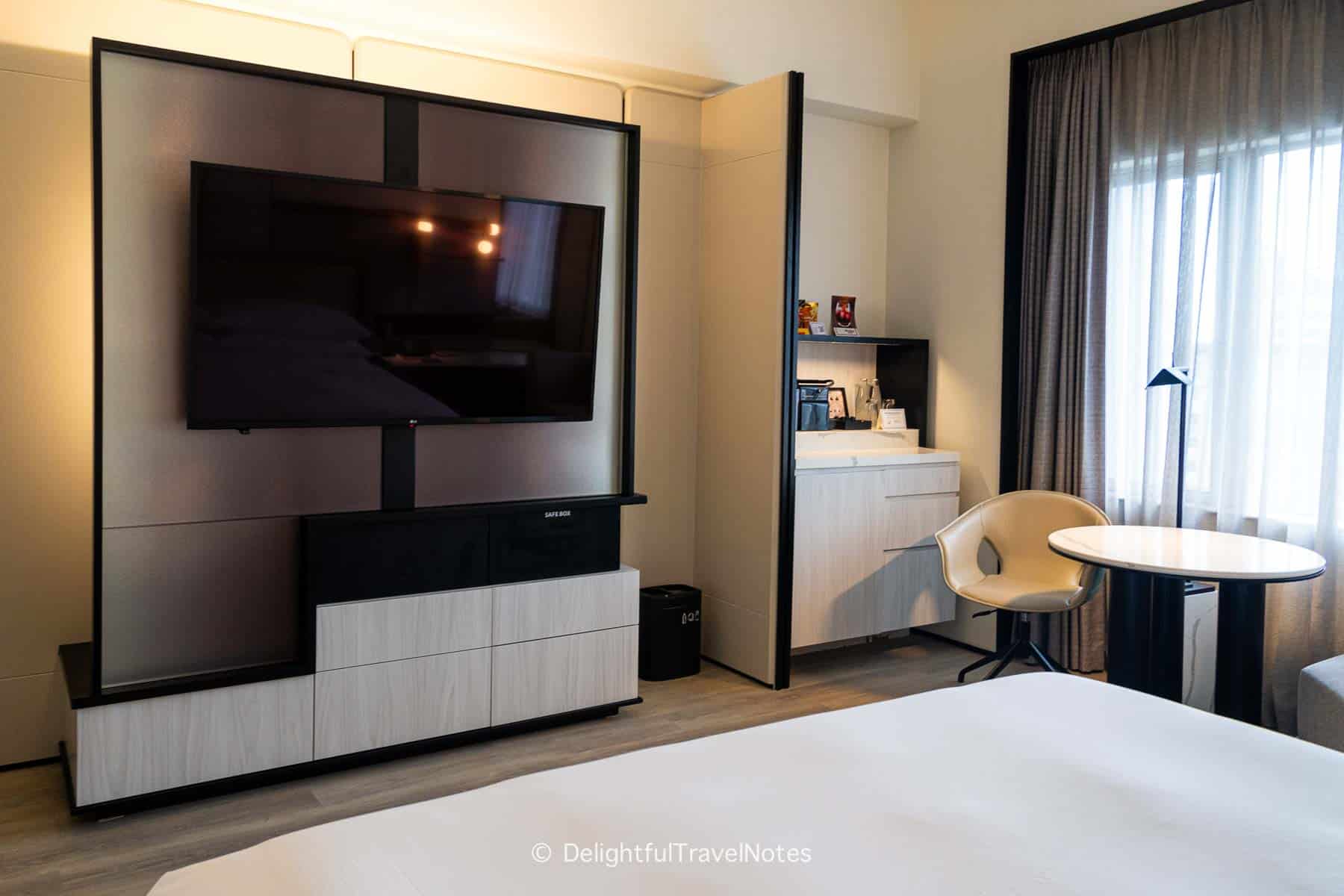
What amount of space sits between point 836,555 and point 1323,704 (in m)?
1.89

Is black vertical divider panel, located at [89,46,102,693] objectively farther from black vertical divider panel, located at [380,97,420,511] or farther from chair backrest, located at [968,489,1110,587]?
chair backrest, located at [968,489,1110,587]

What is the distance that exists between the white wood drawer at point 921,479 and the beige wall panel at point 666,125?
1.54 metres

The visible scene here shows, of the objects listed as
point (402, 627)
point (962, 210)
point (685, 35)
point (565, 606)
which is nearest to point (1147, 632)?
point (565, 606)

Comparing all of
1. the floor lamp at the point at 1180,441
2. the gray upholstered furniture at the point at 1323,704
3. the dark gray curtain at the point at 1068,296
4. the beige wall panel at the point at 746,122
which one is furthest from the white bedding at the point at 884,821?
the beige wall panel at the point at 746,122

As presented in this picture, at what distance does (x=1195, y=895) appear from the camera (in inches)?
49.4

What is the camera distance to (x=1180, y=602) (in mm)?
3111

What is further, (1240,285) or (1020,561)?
(1020,561)

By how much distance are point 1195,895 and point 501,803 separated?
0.94 m

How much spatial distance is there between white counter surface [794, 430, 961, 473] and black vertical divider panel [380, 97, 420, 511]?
1641mm

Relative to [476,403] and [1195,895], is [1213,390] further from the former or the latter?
[1195,895]

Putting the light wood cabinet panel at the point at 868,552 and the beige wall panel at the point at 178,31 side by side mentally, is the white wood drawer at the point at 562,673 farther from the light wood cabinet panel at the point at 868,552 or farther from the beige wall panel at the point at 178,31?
the beige wall panel at the point at 178,31

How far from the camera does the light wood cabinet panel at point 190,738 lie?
273 centimetres

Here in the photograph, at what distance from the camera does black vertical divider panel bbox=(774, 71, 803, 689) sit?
389cm

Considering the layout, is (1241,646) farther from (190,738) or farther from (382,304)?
(190,738)
